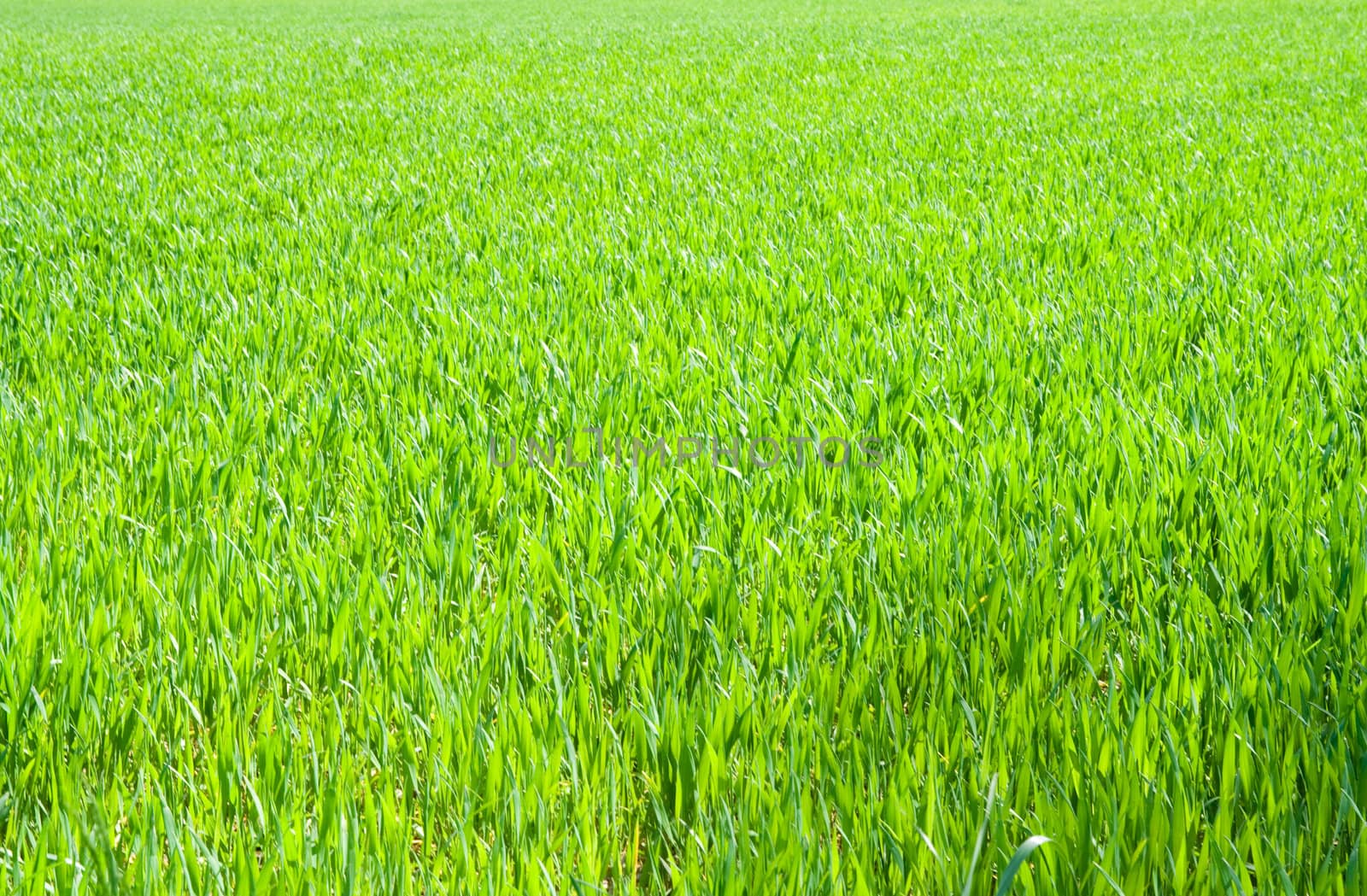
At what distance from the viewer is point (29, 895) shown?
3.84ft

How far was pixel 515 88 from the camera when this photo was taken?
418 inches

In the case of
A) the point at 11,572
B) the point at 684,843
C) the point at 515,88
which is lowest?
the point at 684,843

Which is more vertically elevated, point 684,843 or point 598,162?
point 598,162

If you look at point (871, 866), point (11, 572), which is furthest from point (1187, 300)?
point (11, 572)

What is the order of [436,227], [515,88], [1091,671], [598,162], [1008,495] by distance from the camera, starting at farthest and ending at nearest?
[515,88]
[598,162]
[436,227]
[1008,495]
[1091,671]

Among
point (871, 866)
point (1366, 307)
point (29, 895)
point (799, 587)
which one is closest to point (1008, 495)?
point (799, 587)

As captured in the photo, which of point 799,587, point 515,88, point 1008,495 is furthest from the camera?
point 515,88

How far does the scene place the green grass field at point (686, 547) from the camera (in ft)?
4.26

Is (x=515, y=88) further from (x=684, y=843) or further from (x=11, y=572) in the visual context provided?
(x=684, y=843)

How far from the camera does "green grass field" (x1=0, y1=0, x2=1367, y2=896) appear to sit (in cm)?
130

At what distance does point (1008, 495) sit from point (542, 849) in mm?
1199

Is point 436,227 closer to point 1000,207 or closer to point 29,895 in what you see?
point 1000,207

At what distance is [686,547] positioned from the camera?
197 cm

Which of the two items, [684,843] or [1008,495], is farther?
[1008,495]
